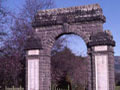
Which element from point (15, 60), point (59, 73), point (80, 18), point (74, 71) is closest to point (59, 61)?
point (59, 73)

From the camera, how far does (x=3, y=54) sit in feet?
71.1

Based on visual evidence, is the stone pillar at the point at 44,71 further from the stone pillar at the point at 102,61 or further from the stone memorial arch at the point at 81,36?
the stone pillar at the point at 102,61

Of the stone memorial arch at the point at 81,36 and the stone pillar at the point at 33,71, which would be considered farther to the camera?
the stone pillar at the point at 33,71

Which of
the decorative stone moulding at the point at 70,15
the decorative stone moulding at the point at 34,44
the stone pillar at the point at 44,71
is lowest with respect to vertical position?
the stone pillar at the point at 44,71

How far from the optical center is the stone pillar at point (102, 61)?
1341cm

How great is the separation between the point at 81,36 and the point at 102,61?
6.25 ft

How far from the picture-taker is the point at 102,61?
13625 mm

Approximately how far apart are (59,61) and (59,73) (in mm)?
1469

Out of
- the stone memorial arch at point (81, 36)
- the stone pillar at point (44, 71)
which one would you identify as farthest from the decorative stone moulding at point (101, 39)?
the stone pillar at point (44, 71)

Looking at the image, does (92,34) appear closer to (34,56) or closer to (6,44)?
(34,56)

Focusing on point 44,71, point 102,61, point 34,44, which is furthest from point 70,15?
point 44,71

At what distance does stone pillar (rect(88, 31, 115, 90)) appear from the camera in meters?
13.4

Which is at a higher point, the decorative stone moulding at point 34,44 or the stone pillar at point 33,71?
the decorative stone moulding at point 34,44

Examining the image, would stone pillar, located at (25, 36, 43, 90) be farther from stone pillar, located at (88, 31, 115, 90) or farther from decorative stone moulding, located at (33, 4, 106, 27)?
stone pillar, located at (88, 31, 115, 90)
